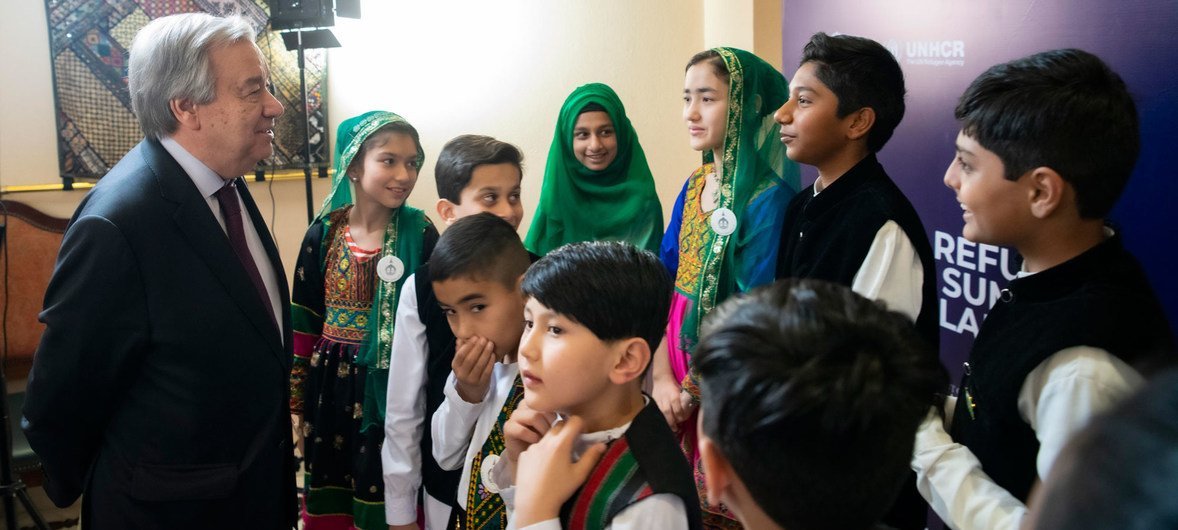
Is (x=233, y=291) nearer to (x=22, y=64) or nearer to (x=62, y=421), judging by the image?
(x=62, y=421)

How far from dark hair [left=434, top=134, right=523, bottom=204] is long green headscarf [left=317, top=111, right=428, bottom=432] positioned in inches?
5.0

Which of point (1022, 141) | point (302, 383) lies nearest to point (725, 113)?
A: point (1022, 141)

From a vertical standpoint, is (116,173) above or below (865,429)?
above

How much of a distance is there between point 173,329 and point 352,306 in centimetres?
80

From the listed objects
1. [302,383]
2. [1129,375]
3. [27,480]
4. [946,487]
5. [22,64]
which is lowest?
[27,480]

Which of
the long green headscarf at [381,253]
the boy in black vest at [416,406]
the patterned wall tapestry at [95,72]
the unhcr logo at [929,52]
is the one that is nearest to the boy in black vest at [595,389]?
the boy in black vest at [416,406]

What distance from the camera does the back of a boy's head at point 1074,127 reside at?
1233 mm

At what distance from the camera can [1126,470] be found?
13.2 inches

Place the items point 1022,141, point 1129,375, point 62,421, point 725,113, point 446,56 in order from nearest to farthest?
1. point 1129,375
2. point 1022,141
3. point 62,421
4. point 725,113
5. point 446,56

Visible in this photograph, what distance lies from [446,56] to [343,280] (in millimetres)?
2226

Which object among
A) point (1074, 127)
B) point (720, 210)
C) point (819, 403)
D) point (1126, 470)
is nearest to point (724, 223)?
point (720, 210)

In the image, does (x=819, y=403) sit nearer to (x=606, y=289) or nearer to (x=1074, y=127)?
(x=606, y=289)

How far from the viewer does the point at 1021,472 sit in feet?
3.94

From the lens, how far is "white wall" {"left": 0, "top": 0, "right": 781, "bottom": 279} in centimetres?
420
